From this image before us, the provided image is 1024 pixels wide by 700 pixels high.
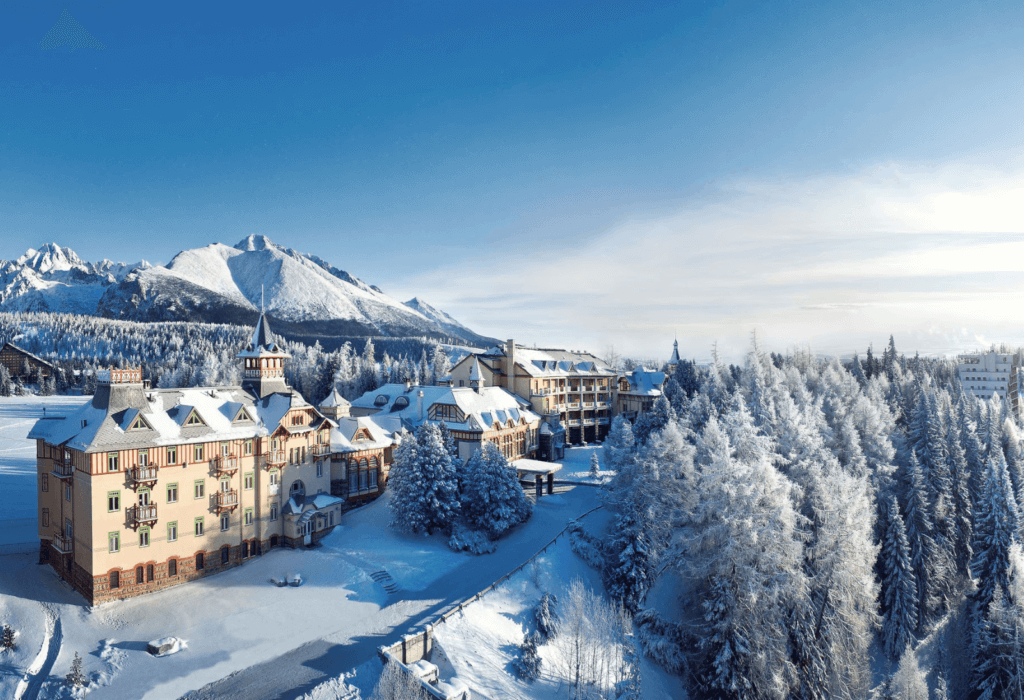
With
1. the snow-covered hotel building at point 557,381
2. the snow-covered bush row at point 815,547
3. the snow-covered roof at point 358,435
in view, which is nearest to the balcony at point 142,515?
the snow-covered roof at point 358,435

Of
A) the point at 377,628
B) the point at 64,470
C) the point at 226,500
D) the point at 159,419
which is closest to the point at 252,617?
the point at 377,628

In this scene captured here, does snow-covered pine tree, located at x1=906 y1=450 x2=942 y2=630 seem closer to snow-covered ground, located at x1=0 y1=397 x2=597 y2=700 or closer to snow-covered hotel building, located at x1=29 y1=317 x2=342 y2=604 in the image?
snow-covered ground, located at x1=0 y1=397 x2=597 y2=700

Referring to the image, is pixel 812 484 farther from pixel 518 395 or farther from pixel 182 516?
pixel 518 395

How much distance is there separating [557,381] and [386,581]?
46.1 m

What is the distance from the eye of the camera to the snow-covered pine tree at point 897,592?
34844 mm

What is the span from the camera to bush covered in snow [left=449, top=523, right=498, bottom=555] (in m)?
40.4

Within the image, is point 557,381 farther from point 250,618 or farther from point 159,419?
point 250,618

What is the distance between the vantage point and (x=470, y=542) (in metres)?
40.9

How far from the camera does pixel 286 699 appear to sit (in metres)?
23.2

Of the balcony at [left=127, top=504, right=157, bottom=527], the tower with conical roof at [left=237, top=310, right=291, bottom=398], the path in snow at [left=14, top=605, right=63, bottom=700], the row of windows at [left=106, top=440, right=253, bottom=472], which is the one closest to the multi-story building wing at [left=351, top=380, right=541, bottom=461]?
the tower with conical roof at [left=237, top=310, right=291, bottom=398]

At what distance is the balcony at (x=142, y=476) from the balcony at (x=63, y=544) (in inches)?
244

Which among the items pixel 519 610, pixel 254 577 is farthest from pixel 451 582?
pixel 254 577

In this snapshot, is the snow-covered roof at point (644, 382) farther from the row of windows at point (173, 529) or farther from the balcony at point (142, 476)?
the balcony at point (142, 476)

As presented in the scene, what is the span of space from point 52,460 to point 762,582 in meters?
45.3
